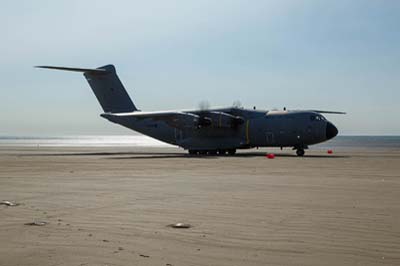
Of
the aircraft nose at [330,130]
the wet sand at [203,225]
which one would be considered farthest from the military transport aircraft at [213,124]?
the wet sand at [203,225]

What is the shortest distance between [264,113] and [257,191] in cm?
2939

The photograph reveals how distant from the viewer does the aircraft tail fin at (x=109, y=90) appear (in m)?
47.6

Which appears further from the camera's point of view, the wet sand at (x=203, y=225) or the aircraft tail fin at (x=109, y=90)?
the aircraft tail fin at (x=109, y=90)

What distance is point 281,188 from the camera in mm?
14617

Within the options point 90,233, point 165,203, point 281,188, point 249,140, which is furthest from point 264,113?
point 90,233

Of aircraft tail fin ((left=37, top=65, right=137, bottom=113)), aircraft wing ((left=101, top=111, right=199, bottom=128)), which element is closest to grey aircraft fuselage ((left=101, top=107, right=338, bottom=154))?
aircraft wing ((left=101, top=111, right=199, bottom=128))

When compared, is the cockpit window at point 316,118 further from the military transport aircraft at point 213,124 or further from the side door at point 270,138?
the side door at point 270,138

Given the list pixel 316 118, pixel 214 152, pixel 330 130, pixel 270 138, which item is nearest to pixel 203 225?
pixel 330 130

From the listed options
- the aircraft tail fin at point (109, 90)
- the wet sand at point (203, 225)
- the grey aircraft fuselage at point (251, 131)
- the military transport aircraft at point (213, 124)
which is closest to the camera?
the wet sand at point (203, 225)

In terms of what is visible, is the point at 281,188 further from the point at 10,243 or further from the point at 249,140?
the point at 249,140

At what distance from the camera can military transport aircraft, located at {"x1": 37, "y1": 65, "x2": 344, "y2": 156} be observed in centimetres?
4016

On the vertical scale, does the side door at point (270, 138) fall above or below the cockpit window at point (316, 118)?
below

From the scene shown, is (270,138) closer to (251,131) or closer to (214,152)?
(251,131)

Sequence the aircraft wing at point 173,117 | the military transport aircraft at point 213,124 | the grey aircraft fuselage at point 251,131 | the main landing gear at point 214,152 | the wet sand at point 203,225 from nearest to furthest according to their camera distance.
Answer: the wet sand at point 203,225
the grey aircraft fuselage at point 251,131
the military transport aircraft at point 213,124
the aircraft wing at point 173,117
the main landing gear at point 214,152
